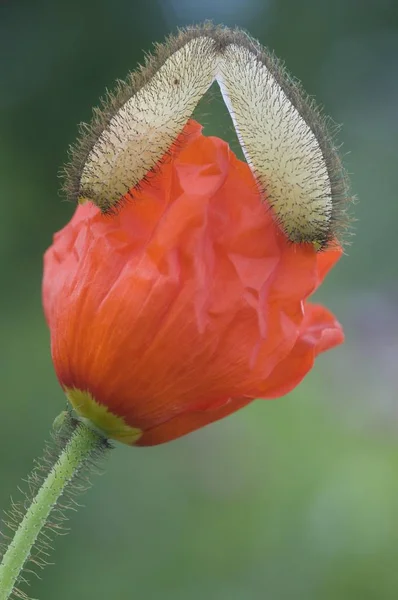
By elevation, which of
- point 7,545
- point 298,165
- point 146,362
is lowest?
point 7,545

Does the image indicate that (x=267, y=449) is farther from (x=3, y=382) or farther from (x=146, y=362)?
(x=146, y=362)

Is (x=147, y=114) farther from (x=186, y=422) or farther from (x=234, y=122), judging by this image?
(x=186, y=422)

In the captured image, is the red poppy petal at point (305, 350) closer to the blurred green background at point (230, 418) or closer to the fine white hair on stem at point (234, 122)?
the fine white hair on stem at point (234, 122)

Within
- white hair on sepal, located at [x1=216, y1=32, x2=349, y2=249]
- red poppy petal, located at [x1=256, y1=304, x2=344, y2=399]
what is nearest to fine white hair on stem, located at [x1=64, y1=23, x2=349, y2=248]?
white hair on sepal, located at [x1=216, y1=32, x2=349, y2=249]

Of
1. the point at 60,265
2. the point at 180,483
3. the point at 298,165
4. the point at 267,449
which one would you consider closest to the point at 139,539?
the point at 180,483

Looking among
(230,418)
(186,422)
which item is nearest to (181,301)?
(186,422)

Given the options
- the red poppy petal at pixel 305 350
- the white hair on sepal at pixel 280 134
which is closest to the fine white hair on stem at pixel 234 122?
the white hair on sepal at pixel 280 134

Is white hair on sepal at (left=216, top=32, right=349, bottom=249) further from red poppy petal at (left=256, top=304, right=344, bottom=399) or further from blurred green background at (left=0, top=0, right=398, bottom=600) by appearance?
blurred green background at (left=0, top=0, right=398, bottom=600)
